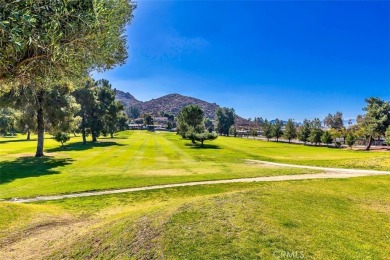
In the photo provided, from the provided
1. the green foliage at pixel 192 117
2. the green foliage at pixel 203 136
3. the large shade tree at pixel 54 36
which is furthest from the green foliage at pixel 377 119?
the large shade tree at pixel 54 36

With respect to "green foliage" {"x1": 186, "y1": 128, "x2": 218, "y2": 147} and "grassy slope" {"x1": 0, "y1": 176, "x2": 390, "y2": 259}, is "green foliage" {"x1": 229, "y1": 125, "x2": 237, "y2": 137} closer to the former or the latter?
"green foliage" {"x1": 186, "y1": 128, "x2": 218, "y2": 147}

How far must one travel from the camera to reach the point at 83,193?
20016 mm

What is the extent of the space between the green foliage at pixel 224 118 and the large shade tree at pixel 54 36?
166 metres

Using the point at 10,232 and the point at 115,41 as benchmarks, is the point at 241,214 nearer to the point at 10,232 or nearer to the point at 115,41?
the point at 115,41

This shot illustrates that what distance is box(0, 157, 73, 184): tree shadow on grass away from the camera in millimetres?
26844

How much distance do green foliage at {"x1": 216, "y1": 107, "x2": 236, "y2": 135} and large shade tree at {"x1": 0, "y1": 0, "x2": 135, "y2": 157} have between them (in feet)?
546

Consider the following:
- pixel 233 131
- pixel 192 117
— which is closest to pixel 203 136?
pixel 192 117

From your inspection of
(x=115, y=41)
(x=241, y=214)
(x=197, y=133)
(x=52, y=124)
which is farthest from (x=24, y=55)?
(x=197, y=133)

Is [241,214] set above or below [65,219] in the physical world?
above

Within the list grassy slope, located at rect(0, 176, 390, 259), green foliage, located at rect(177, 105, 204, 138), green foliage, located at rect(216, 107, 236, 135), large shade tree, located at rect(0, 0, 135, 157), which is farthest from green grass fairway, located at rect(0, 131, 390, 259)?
green foliage, located at rect(216, 107, 236, 135)

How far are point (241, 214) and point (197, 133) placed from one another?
223 feet

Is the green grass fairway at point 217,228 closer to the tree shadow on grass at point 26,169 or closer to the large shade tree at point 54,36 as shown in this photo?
the large shade tree at point 54,36

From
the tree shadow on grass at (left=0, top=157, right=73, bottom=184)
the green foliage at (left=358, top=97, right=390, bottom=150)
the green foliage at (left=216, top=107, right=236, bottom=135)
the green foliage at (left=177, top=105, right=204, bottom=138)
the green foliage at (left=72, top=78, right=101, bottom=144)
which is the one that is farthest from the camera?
the green foliage at (left=216, top=107, right=236, bottom=135)

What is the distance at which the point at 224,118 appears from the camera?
178m
